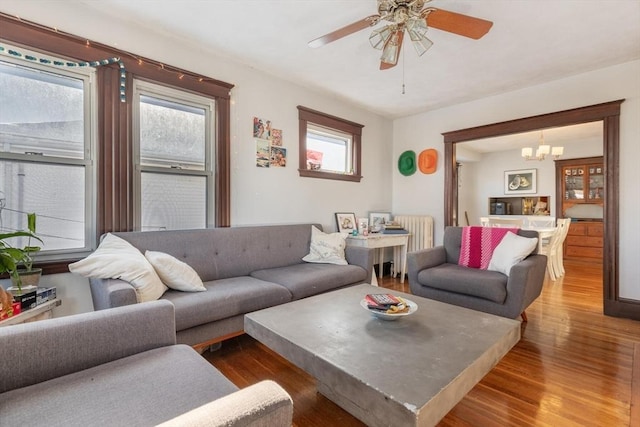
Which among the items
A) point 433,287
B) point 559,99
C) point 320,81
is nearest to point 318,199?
point 320,81

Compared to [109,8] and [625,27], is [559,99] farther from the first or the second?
[109,8]

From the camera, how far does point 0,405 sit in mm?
891

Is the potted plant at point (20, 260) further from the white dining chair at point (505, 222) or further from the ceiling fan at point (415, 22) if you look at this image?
the white dining chair at point (505, 222)

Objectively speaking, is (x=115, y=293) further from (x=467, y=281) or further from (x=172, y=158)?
(x=467, y=281)

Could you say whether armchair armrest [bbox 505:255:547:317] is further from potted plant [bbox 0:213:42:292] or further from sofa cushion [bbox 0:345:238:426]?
potted plant [bbox 0:213:42:292]

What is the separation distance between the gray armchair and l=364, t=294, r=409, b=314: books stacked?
4.09 ft

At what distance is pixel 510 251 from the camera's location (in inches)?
105

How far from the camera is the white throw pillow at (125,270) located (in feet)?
5.74

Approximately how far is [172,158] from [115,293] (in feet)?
4.75

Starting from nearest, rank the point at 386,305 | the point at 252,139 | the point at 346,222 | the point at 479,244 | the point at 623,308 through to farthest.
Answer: the point at 386,305 → the point at 623,308 → the point at 479,244 → the point at 252,139 → the point at 346,222

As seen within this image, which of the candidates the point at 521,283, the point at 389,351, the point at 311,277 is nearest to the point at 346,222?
the point at 311,277

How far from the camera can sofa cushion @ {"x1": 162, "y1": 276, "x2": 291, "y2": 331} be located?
6.07 feet

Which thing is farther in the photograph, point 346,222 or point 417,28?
point 346,222

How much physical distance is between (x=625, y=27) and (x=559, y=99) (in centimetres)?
99
